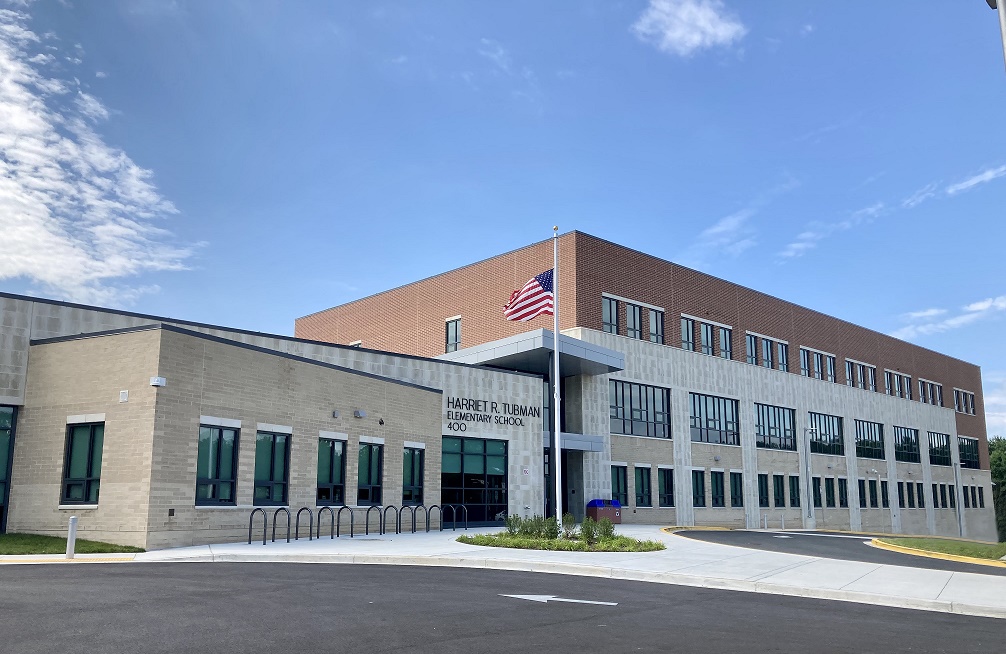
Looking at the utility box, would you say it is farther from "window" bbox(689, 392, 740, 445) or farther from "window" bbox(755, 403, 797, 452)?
"window" bbox(755, 403, 797, 452)

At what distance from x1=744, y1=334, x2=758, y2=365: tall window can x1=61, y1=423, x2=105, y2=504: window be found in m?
36.8

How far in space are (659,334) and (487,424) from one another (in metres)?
13.2

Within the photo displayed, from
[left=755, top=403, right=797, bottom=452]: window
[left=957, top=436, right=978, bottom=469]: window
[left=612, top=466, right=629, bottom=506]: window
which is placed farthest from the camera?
[left=957, top=436, right=978, bottom=469]: window

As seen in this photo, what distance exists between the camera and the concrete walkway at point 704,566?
45.5 ft

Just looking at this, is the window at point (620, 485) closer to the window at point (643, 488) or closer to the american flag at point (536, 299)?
the window at point (643, 488)

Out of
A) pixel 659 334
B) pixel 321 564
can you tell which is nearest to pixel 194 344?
pixel 321 564

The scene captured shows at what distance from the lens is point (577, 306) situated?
38688 millimetres

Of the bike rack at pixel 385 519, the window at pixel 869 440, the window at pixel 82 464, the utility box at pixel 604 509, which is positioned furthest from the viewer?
the window at pixel 869 440

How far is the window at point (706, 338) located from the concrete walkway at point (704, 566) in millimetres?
24430

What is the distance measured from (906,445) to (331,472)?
51764 millimetres

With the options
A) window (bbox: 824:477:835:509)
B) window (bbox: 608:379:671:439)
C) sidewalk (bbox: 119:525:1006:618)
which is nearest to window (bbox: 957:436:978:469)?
window (bbox: 824:477:835:509)

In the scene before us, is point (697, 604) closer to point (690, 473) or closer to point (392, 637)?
point (392, 637)

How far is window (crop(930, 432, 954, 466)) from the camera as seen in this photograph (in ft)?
222

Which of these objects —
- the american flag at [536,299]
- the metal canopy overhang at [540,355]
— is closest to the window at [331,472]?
the american flag at [536,299]
